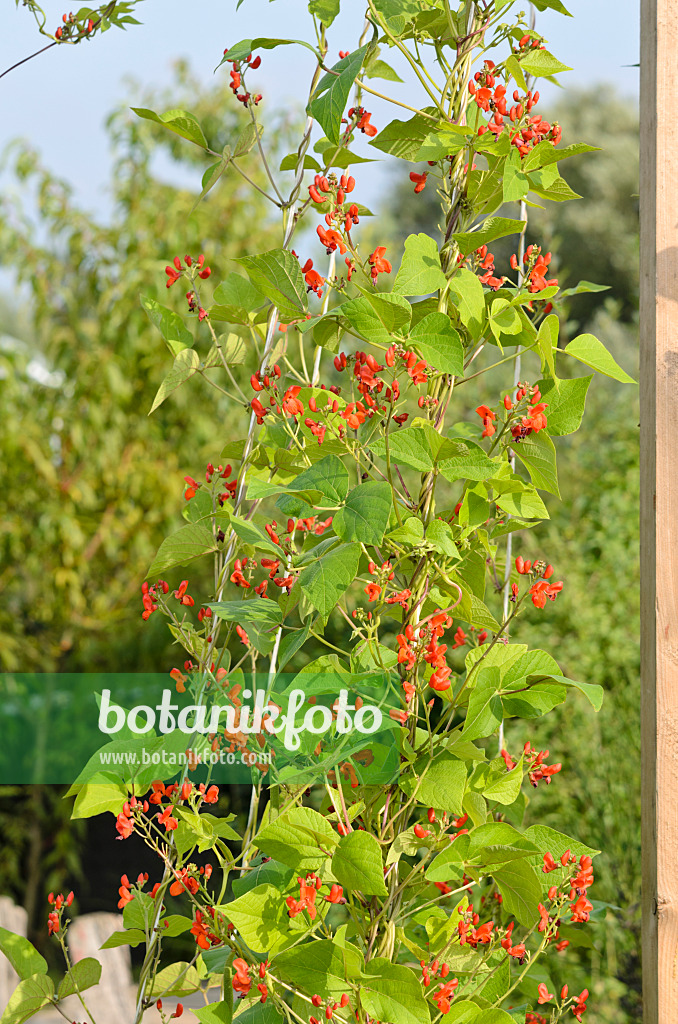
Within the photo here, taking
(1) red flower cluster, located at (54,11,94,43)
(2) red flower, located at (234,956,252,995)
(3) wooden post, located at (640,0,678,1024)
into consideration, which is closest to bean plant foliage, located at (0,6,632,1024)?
(2) red flower, located at (234,956,252,995)

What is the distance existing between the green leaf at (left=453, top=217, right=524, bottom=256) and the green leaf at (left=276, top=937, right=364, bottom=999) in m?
0.64

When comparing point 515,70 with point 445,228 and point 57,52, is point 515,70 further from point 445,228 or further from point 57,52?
point 57,52

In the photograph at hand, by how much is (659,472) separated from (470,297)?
387 mm

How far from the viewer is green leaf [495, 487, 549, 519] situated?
2.59ft

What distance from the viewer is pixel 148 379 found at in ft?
10.4

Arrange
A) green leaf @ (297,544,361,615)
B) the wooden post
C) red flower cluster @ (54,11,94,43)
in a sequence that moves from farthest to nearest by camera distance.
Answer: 1. red flower cluster @ (54,11,94,43)
2. the wooden post
3. green leaf @ (297,544,361,615)

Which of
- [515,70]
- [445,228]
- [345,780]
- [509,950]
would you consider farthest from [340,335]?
[509,950]

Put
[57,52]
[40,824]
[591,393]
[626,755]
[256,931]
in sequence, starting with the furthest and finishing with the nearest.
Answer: [40,824] → [591,393] → [626,755] → [57,52] → [256,931]

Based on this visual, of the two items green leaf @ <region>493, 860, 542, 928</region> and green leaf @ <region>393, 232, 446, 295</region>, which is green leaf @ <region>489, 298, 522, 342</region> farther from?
green leaf @ <region>493, 860, 542, 928</region>

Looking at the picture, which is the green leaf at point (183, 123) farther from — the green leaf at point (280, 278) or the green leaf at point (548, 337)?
the green leaf at point (548, 337)

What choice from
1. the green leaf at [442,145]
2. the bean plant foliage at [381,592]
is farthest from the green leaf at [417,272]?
the green leaf at [442,145]

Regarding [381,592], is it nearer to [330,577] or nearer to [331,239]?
[330,577]

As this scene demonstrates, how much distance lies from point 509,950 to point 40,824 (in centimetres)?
306

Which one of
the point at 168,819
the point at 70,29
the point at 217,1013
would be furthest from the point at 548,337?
the point at 70,29
